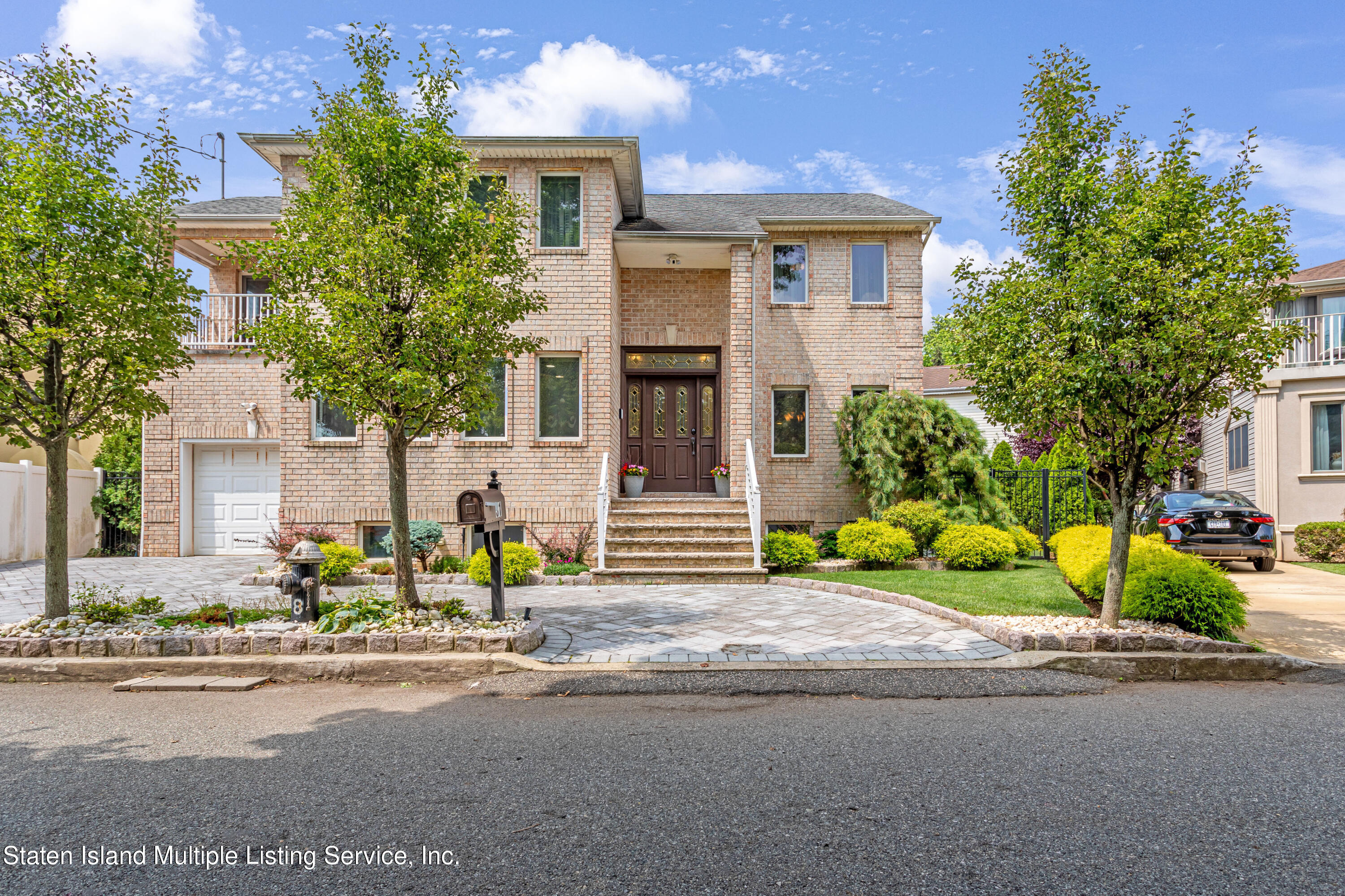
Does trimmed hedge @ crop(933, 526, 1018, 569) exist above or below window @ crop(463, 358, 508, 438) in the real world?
below

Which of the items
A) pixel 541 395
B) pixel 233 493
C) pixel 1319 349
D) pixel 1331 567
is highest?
pixel 1319 349

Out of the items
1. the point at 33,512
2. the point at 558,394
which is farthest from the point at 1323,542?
the point at 33,512

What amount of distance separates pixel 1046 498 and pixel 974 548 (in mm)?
3541

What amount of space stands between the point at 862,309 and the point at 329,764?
42.5 ft

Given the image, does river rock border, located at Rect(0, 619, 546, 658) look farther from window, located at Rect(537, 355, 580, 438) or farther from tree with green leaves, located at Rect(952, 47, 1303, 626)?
window, located at Rect(537, 355, 580, 438)

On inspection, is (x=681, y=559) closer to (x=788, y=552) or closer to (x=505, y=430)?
(x=788, y=552)

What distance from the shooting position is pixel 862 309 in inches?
570

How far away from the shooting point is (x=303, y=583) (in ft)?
21.3

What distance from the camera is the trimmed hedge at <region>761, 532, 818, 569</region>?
11.4 metres

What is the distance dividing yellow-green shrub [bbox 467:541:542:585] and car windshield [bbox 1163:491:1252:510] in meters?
12.0

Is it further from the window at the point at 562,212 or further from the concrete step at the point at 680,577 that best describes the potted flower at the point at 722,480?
the window at the point at 562,212

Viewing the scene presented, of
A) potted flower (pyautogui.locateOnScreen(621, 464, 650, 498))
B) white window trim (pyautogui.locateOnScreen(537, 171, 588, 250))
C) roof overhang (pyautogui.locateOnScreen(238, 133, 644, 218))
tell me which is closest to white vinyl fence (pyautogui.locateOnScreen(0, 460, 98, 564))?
roof overhang (pyautogui.locateOnScreen(238, 133, 644, 218))

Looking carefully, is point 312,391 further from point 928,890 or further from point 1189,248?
point 1189,248

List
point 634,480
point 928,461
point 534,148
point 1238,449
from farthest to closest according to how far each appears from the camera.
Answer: point 1238,449, point 634,480, point 928,461, point 534,148
